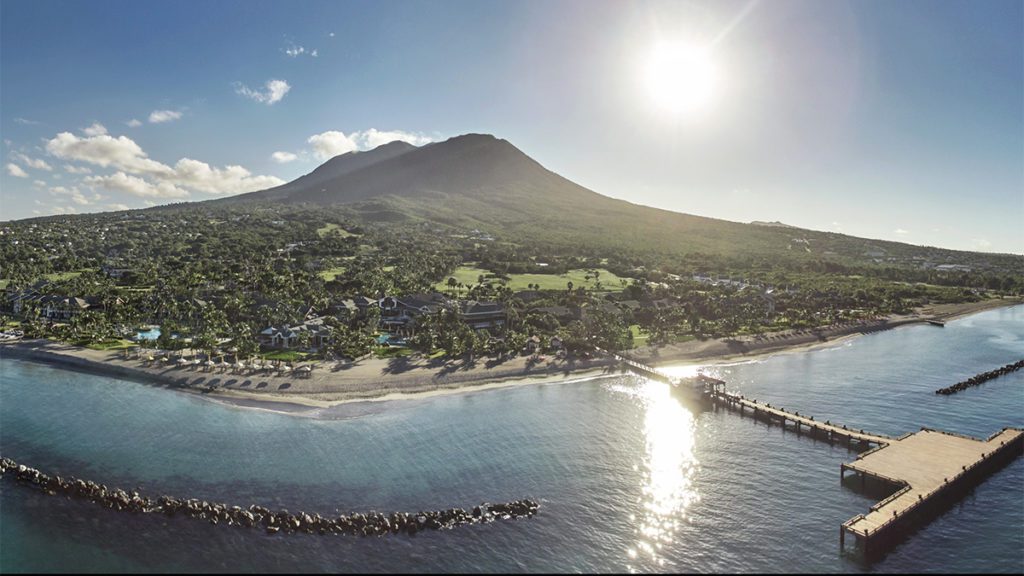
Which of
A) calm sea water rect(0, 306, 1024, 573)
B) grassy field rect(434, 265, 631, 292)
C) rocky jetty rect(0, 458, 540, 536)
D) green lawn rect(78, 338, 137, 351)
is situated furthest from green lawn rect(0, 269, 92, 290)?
rocky jetty rect(0, 458, 540, 536)

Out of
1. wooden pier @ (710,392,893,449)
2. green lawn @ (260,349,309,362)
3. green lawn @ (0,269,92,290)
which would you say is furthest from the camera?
green lawn @ (0,269,92,290)

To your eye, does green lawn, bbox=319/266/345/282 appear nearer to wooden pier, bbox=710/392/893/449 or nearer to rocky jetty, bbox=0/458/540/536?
rocky jetty, bbox=0/458/540/536

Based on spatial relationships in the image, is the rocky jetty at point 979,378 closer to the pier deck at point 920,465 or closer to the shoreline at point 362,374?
the pier deck at point 920,465

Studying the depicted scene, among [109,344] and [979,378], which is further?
[109,344]

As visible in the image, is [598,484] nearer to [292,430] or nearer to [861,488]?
[861,488]

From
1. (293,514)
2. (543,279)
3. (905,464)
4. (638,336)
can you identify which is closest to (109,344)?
(293,514)

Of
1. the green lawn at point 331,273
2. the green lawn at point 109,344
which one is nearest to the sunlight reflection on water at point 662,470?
the green lawn at point 109,344

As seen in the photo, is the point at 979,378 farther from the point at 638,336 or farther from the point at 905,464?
the point at 638,336
